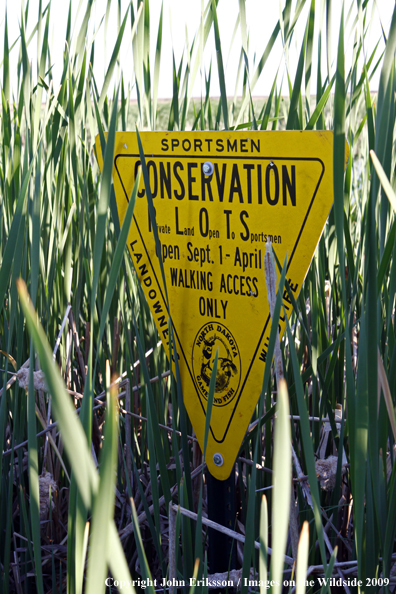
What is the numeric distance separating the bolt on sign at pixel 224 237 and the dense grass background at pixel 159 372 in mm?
42

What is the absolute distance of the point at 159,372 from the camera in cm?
78

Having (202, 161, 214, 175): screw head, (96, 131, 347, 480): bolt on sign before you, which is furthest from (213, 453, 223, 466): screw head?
(202, 161, 214, 175): screw head

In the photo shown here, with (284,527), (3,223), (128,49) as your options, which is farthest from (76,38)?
(284,527)

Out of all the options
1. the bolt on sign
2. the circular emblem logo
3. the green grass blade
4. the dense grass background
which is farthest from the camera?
the circular emblem logo

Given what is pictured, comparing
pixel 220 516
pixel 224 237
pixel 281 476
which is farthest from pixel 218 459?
pixel 281 476

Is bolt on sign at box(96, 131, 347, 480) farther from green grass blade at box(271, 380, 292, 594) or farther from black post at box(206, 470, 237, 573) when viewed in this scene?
green grass blade at box(271, 380, 292, 594)

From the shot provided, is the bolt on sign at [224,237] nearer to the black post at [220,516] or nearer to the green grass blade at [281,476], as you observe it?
the black post at [220,516]

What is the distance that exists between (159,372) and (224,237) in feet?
0.84

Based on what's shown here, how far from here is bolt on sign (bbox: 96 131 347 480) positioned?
59cm

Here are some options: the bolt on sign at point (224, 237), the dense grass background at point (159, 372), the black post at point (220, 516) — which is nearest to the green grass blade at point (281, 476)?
the dense grass background at point (159, 372)

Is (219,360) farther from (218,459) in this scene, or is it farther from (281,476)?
(281,476)

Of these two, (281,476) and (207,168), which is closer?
(281,476)

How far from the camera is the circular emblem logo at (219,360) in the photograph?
0.69 meters

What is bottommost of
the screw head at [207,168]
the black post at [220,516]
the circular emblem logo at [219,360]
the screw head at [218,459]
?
the black post at [220,516]
